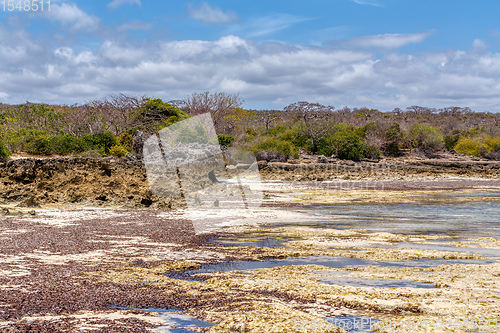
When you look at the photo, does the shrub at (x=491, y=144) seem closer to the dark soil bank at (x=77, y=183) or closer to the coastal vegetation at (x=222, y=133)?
the coastal vegetation at (x=222, y=133)

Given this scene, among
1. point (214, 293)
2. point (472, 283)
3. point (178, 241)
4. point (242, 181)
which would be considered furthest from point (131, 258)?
point (242, 181)

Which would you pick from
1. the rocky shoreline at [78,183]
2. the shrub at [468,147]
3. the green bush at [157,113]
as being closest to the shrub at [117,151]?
the green bush at [157,113]

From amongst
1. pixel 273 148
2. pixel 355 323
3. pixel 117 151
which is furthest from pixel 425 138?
pixel 355 323

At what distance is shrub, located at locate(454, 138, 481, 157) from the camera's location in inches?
1900

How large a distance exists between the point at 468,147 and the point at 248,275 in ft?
157

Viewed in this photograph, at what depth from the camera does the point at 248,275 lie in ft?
25.0

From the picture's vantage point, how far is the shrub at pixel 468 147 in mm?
48253

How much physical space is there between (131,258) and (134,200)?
10575 mm

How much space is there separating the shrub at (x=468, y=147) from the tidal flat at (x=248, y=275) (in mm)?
37704

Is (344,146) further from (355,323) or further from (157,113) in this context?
(355,323)

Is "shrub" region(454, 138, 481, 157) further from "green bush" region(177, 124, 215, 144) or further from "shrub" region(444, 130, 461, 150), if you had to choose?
"green bush" region(177, 124, 215, 144)

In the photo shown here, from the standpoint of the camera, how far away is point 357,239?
11.2 m

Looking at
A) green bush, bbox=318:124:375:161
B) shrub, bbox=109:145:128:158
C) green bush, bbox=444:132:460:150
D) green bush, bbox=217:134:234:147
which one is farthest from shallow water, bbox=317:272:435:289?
green bush, bbox=444:132:460:150

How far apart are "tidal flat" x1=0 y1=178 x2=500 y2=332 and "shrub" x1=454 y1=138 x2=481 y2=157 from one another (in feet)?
124
